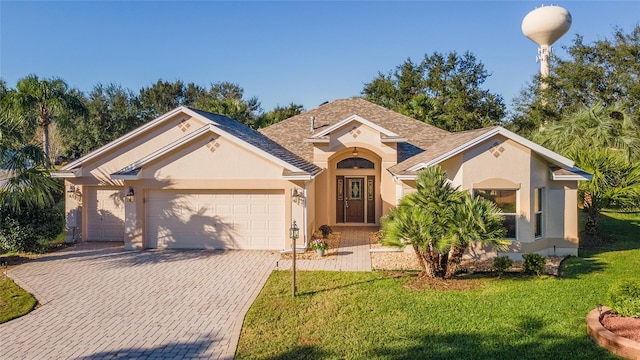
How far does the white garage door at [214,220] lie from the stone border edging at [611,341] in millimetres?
10168

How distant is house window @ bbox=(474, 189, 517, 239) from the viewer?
13.3 meters

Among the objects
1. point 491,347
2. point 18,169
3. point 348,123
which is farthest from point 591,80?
point 18,169

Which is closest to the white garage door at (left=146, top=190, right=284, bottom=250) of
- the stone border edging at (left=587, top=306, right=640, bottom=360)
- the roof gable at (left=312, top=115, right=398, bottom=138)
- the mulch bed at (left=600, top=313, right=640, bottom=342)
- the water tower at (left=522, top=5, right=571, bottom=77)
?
the roof gable at (left=312, top=115, right=398, bottom=138)

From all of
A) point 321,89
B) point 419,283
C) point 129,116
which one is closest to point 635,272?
point 419,283

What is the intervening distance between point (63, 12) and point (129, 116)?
110ft

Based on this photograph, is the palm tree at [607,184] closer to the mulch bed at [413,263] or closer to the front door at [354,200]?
the mulch bed at [413,263]

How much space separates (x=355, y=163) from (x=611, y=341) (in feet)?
49.3

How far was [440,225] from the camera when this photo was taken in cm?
1041

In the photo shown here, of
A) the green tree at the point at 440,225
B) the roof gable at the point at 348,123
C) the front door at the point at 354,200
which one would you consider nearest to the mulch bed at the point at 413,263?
the green tree at the point at 440,225

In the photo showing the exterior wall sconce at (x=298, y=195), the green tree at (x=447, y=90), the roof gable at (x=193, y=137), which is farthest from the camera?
the green tree at (x=447, y=90)

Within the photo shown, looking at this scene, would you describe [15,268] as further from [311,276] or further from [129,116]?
[129,116]

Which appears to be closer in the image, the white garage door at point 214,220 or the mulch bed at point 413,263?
the mulch bed at point 413,263

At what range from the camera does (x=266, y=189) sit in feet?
48.8

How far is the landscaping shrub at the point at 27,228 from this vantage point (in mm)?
13892
